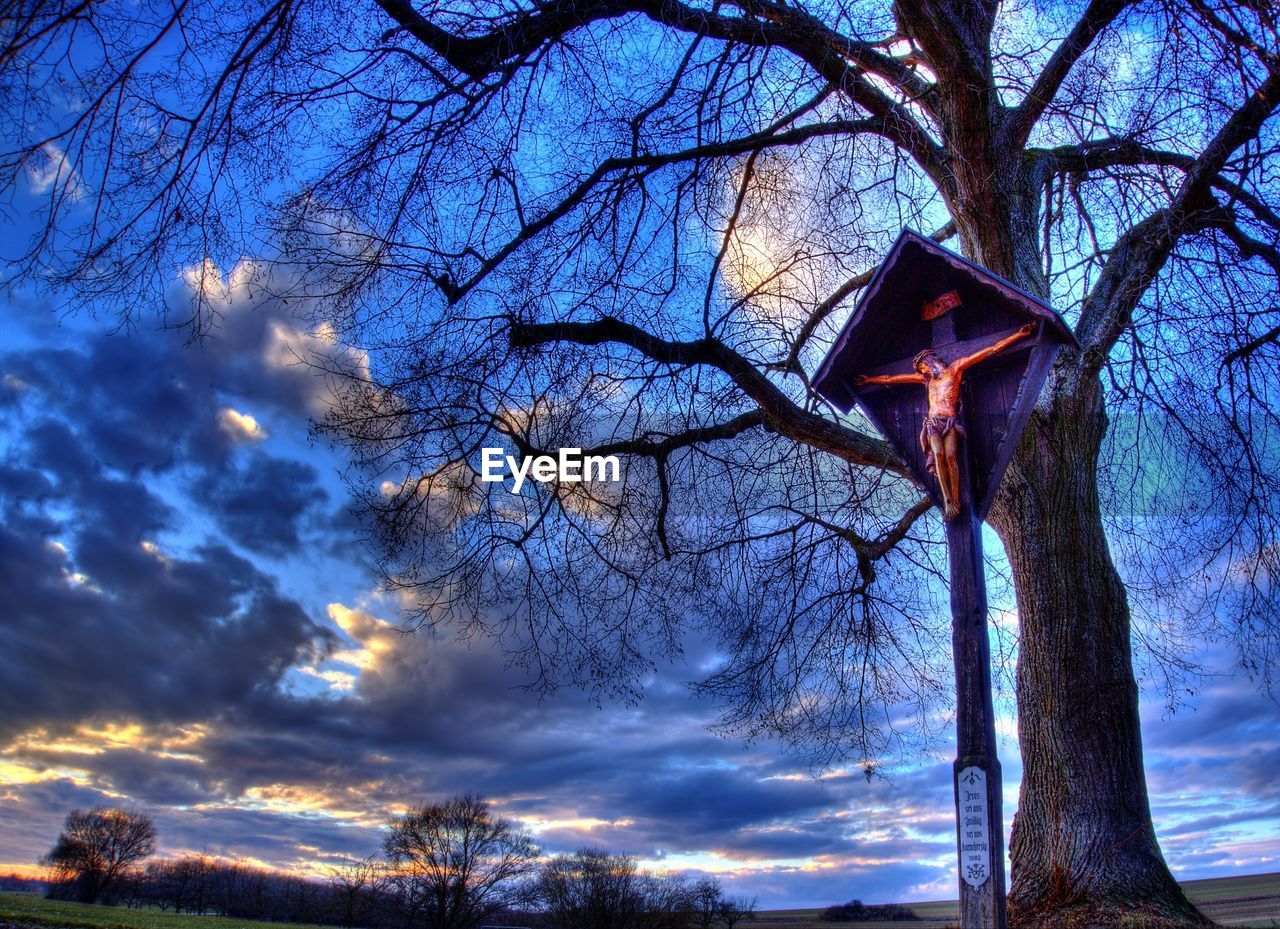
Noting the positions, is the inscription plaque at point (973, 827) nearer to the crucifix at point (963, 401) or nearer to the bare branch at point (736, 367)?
the crucifix at point (963, 401)

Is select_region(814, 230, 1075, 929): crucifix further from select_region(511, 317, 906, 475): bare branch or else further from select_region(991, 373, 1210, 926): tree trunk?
select_region(991, 373, 1210, 926): tree trunk

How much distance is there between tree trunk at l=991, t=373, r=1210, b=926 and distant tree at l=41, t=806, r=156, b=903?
2129 inches

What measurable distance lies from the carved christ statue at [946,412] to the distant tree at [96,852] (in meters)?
55.5

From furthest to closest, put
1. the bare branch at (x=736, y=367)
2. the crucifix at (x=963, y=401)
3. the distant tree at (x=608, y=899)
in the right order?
the distant tree at (x=608, y=899) → the bare branch at (x=736, y=367) → the crucifix at (x=963, y=401)

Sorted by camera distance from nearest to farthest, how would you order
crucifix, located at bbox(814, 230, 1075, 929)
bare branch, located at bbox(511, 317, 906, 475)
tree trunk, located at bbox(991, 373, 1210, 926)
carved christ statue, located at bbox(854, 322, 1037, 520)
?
crucifix, located at bbox(814, 230, 1075, 929), carved christ statue, located at bbox(854, 322, 1037, 520), tree trunk, located at bbox(991, 373, 1210, 926), bare branch, located at bbox(511, 317, 906, 475)

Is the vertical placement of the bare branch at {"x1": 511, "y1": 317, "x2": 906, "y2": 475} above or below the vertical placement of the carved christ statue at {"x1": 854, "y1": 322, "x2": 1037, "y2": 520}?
above

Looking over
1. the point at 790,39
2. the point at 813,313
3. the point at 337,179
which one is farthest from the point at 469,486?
the point at 790,39

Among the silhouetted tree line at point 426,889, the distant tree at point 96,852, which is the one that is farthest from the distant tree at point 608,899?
the distant tree at point 96,852

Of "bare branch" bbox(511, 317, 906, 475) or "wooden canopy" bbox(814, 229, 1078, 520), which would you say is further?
"bare branch" bbox(511, 317, 906, 475)

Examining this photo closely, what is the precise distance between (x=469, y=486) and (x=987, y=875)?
18.2ft

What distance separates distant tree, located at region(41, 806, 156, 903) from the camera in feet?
152

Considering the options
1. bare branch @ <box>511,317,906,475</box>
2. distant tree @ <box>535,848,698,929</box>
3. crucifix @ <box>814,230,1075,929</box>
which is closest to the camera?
crucifix @ <box>814,230,1075,929</box>

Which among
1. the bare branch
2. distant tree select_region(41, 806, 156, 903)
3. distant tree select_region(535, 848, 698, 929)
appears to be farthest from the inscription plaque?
distant tree select_region(41, 806, 156, 903)

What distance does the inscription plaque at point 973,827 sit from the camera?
3857 millimetres
